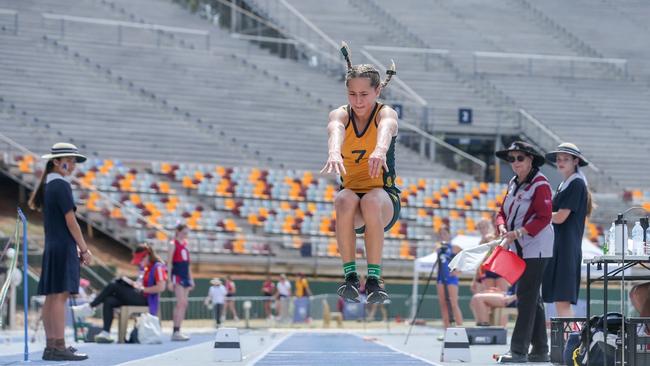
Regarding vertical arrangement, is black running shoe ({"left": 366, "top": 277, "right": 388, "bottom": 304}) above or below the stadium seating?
below

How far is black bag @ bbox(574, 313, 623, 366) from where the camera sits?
28.1 ft

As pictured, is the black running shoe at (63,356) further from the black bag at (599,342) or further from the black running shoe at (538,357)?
the black bag at (599,342)

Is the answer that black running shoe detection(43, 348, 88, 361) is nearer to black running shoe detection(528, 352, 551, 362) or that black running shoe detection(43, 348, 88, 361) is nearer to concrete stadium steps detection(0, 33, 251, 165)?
black running shoe detection(528, 352, 551, 362)

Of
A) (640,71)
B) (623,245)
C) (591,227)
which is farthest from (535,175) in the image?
(640,71)

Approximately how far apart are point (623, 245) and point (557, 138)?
104 feet

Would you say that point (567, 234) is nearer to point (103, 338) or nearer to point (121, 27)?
point (103, 338)

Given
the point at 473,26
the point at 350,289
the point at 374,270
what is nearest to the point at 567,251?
the point at 374,270

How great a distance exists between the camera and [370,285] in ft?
28.4

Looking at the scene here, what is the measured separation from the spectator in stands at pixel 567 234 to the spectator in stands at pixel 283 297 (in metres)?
16.3

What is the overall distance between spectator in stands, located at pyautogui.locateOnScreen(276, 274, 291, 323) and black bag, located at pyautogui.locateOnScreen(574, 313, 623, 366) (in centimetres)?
1817

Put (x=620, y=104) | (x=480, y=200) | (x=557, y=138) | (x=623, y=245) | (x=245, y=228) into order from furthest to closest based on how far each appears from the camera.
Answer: (x=620, y=104) < (x=557, y=138) < (x=480, y=200) < (x=245, y=228) < (x=623, y=245)

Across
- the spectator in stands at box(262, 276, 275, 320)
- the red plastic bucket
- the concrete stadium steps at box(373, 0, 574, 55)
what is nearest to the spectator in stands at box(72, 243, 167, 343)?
the red plastic bucket

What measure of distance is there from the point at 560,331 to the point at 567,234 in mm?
1291

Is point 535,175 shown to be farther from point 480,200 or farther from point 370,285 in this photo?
point 480,200
